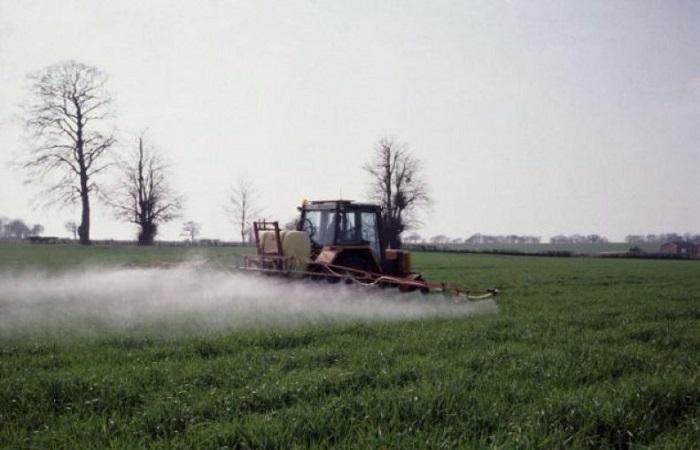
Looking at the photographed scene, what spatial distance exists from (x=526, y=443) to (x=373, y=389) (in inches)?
68.6

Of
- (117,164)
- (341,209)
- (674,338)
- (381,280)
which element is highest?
(117,164)

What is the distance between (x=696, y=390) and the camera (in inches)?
213

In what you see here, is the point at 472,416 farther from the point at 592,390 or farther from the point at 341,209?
the point at 341,209

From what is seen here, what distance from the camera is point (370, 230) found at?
14500 mm

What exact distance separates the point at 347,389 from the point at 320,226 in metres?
9.50

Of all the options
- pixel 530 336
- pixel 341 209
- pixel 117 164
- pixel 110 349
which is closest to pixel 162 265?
pixel 341 209

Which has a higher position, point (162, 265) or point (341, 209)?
point (341, 209)

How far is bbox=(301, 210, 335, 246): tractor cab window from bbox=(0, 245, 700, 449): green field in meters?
5.76

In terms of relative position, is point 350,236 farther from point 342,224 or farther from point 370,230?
point 370,230

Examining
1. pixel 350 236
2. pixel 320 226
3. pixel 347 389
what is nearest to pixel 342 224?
pixel 350 236

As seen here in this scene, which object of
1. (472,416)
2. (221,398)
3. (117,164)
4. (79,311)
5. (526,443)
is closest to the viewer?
(526,443)

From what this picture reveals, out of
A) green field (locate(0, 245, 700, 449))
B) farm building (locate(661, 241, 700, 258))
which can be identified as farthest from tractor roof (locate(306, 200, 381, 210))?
farm building (locate(661, 241, 700, 258))

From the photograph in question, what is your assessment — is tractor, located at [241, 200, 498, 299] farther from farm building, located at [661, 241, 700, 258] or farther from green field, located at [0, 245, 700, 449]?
farm building, located at [661, 241, 700, 258]

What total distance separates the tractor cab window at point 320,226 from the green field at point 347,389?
5763 millimetres
